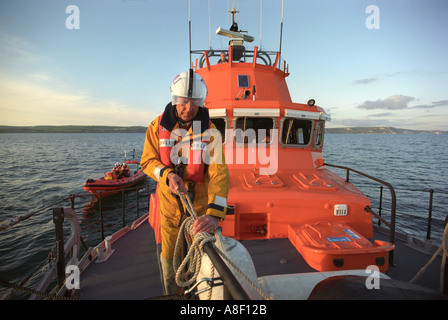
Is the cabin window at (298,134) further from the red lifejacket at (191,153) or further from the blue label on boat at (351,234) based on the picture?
the red lifejacket at (191,153)

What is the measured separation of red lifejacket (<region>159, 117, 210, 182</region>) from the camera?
223 centimetres

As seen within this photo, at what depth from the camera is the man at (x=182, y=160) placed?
2.10 metres

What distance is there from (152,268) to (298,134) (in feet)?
14.5

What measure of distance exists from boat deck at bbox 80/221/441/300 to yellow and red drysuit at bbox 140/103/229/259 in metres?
1.32

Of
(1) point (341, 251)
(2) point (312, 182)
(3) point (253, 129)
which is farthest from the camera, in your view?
(3) point (253, 129)

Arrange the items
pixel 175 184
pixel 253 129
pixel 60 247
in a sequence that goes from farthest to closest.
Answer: pixel 253 129, pixel 60 247, pixel 175 184

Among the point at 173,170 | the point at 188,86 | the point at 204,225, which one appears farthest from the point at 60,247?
the point at 188,86

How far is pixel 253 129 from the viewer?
17.2ft


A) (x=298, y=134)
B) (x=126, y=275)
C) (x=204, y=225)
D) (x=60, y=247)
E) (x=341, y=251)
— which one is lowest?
(x=126, y=275)

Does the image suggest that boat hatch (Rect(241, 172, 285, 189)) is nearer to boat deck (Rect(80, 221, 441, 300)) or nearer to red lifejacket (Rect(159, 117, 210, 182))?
boat deck (Rect(80, 221, 441, 300))

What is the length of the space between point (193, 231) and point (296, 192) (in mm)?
2880

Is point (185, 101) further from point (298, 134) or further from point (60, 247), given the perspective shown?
point (298, 134)
